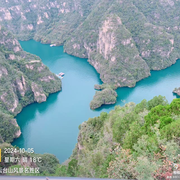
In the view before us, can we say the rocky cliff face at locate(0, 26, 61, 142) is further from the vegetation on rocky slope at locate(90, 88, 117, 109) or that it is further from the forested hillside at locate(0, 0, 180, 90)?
the forested hillside at locate(0, 0, 180, 90)

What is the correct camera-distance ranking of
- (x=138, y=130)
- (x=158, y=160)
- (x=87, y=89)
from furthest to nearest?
(x=87, y=89) → (x=138, y=130) → (x=158, y=160)

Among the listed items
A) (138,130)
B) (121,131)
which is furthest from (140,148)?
(121,131)

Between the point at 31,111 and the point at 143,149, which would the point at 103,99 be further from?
the point at 143,149

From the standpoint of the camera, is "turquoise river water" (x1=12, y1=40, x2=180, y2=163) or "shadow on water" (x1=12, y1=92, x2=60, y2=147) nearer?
"turquoise river water" (x1=12, y1=40, x2=180, y2=163)

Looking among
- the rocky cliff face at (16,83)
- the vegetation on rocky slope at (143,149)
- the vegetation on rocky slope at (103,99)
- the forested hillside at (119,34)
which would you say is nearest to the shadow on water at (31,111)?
the rocky cliff face at (16,83)

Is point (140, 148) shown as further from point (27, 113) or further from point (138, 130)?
point (27, 113)

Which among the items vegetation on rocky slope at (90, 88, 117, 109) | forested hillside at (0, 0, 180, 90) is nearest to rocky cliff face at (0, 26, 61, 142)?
vegetation on rocky slope at (90, 88, 117, 109)
